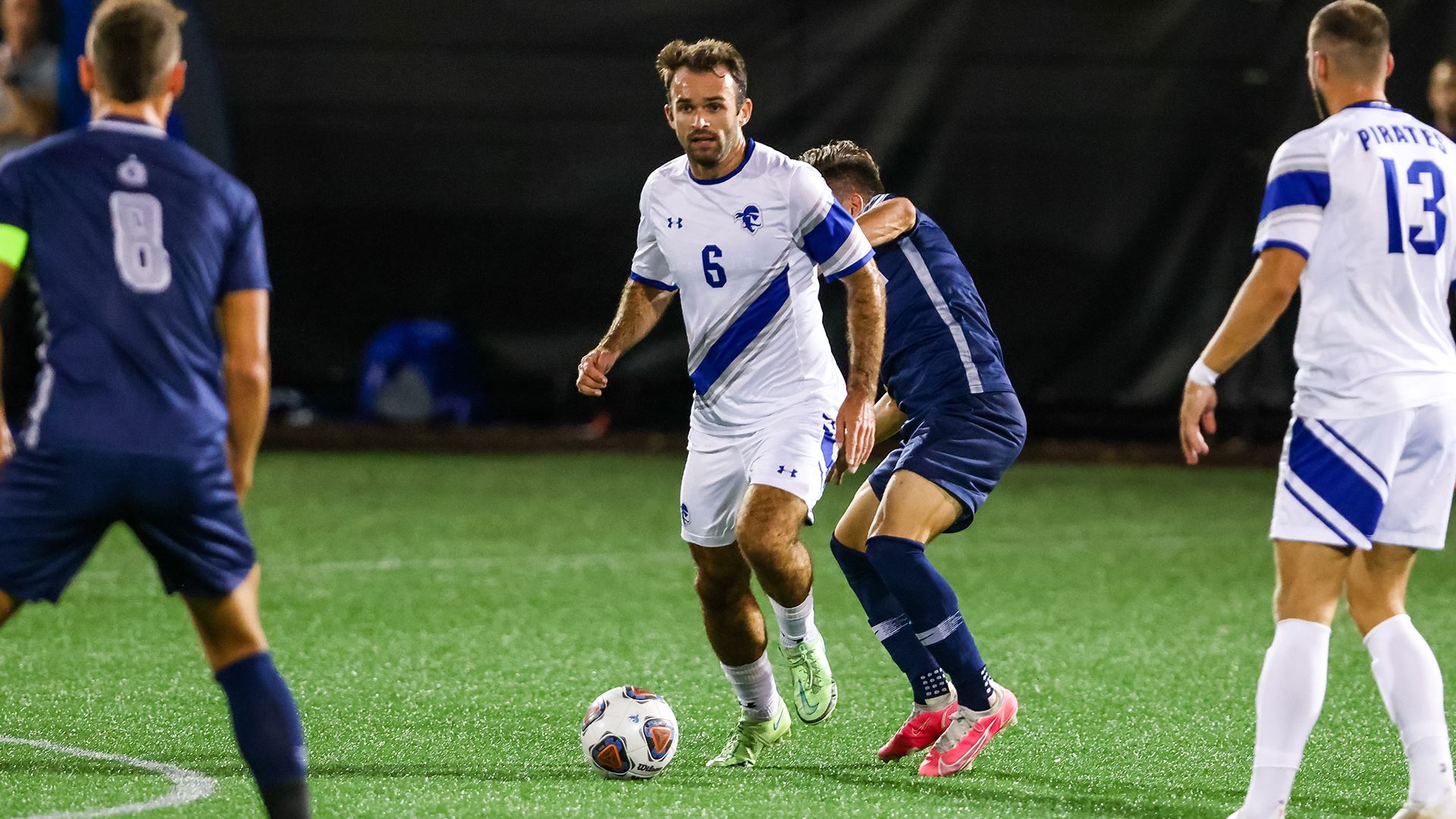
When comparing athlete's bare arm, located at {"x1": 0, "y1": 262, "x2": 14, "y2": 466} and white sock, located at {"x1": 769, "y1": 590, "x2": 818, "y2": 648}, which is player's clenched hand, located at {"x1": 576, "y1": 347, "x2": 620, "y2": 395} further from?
athlete's bare arm, located at {"x1": 0, "y1": 262, "x2": 14, "y2": 466}

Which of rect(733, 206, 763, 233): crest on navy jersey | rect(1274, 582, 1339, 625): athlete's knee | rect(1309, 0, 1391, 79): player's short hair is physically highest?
rect(1309, 0, 1391, 79): player's short hair

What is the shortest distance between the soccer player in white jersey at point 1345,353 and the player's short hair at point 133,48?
2.16m

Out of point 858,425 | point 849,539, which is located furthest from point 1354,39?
point 849,539

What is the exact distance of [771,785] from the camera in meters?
4.64

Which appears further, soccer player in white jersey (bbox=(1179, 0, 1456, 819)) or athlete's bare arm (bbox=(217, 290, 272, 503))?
soccer player in white jersey (bbox=(1179, 0, 1456, 819))

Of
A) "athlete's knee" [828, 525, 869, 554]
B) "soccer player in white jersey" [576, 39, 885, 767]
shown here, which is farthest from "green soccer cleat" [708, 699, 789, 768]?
"athlete's knee" [828, 525, 869, 554]

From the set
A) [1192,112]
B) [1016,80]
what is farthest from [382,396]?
[1192,112]

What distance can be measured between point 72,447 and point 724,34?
35.5 feet

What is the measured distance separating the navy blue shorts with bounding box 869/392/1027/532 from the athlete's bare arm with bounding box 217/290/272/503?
6.73 feet

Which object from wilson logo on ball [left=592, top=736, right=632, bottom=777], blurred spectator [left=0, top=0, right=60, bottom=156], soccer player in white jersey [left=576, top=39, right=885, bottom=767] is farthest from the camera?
blurred spectator [left=0, top=0, right=60, bottom=156]

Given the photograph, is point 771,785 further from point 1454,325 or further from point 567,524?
point 1454,325

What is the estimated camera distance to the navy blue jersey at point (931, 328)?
5.15 metres

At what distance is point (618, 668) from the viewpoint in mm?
6402

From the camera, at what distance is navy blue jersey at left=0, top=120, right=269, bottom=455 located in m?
3.41
